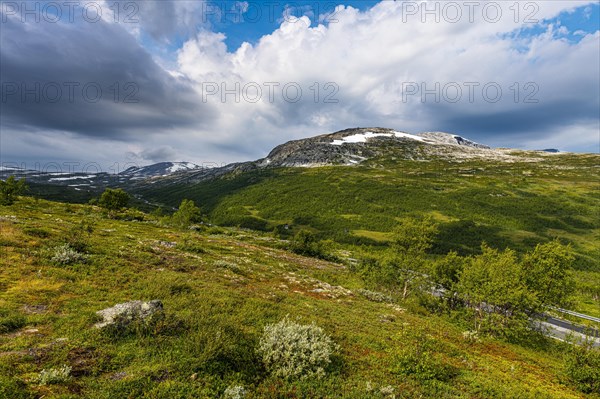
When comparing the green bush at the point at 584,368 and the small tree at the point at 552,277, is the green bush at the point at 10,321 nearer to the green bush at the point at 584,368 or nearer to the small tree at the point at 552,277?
the green bush at the point at 584,368

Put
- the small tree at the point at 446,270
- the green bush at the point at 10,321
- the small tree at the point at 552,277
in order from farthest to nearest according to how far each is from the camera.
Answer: the small tree at the point at 446,270
the small tree at the point at 552,277
the green bush at the point at 10,321

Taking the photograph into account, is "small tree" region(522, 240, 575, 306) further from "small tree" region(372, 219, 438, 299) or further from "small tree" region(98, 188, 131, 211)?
"small tree" region(98, 188, 131, 211)

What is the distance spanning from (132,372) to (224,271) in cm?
2285

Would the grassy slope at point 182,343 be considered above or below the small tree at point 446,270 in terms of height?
above

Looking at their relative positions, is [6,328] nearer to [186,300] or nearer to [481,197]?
[186,300]

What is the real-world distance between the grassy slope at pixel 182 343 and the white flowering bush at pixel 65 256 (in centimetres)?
59

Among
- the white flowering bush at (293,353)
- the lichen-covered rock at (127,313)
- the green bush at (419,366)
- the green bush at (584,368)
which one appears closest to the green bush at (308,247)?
the green bush at (584,368)

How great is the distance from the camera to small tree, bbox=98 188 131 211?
296 ft

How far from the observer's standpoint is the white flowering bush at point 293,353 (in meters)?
12.4

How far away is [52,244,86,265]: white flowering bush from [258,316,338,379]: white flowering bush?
18.3 metres

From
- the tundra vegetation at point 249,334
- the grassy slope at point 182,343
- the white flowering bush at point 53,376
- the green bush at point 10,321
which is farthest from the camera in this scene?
the green bush at point 10,321

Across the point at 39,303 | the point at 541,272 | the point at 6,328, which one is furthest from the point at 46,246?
the point at 541,272

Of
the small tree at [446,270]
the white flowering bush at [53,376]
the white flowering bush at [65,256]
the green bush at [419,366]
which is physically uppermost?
the white flowering bush at [65,256]

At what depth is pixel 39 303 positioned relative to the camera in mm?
14906
